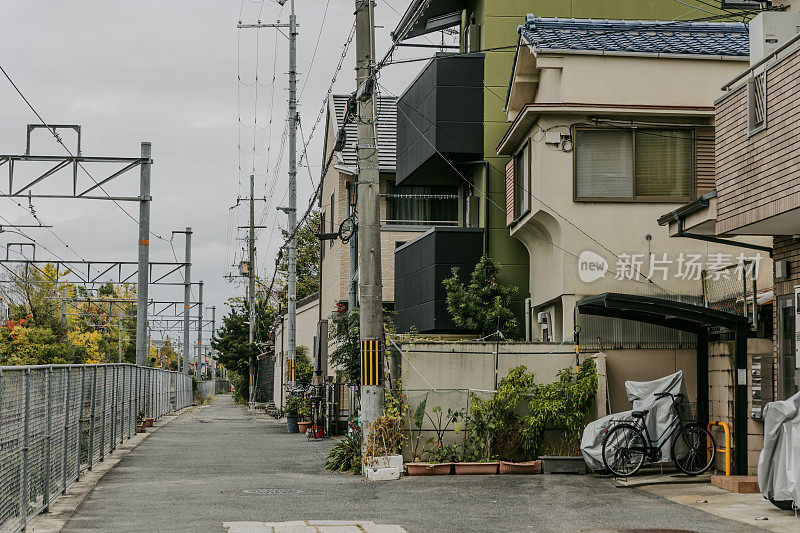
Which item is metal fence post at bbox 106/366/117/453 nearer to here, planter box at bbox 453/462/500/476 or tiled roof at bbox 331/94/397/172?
planter box at bbox 453/462/500/476

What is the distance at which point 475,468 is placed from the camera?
15.7 m

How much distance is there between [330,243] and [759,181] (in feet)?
78.8

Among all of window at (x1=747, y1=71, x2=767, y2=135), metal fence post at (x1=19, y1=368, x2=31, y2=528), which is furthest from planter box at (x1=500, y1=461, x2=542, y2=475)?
metal fence post at (x1=19, y1=368, x2=31, y2=528)

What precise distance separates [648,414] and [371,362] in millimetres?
4578

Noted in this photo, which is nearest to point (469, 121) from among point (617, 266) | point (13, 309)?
point (617, 266)

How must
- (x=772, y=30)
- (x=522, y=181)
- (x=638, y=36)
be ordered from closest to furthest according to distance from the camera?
(x=772, y=30)
(x=638, y=36)
(x=522, y=181)

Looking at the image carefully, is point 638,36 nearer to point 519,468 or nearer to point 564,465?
point 564,465

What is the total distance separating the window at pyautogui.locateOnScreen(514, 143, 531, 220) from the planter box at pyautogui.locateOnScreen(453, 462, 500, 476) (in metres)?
5.88

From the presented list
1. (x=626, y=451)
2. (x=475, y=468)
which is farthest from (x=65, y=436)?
Answer: (x=626, y=451)

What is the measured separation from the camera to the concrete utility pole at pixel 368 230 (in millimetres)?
15938

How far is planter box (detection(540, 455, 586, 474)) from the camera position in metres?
15.6

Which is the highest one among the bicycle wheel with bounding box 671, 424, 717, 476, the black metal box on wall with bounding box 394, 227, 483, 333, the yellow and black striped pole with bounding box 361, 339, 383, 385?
the black metal box on wall with bounding box 394, 227, 483, 333

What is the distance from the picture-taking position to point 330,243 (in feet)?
116

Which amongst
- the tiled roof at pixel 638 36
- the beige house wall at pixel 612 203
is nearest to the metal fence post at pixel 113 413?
the beige house wall at pixel 612 203
